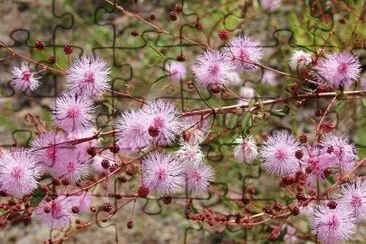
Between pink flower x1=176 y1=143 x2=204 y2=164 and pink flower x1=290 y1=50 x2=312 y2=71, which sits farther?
pink flower x1=290 y1=50 x2=312 y2=71

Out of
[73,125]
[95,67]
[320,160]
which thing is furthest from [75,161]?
[320,160]

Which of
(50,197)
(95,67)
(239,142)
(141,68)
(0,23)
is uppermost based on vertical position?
(0,23)

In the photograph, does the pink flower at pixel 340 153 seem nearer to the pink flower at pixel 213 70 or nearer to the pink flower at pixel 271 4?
the pink flower at pixel 213 70

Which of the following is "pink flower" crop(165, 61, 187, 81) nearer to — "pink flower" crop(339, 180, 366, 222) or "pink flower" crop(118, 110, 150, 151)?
"pink flower" crop(118, 110, 150, 151)

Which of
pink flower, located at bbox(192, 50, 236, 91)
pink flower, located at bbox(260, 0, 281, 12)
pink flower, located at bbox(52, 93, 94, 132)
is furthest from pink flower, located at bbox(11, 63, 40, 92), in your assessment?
pink flower, located at bbox(260, 0, 281, 12)

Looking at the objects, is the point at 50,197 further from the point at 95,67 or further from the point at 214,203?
the point at 214,203

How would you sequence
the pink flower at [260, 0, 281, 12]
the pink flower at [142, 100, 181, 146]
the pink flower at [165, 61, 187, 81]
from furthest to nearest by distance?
1. the pink flower at [260, 0, 281, 12]
2. the pink flower at [165, 61, 187, 81]
3. the pink flower at [142, 100, 181, 146]

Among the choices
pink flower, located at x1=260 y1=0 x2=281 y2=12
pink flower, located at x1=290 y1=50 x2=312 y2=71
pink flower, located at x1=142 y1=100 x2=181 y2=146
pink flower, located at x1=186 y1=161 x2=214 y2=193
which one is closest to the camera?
pink flower, located at x1=142 y1=100 x2=181 y2=146
